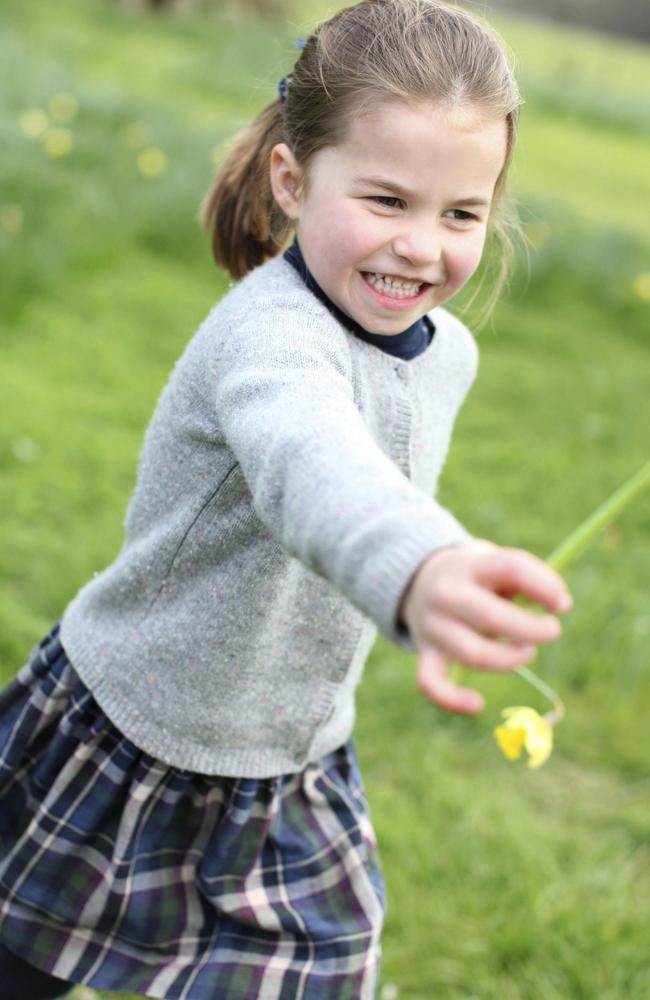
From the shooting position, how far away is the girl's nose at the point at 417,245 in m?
1.40

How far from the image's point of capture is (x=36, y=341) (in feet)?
13.9

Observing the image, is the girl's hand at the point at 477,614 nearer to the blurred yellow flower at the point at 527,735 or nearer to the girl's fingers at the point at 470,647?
the girl's fingers at the point at 470,647

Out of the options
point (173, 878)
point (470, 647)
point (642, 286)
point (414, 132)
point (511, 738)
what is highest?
point (414, 132)

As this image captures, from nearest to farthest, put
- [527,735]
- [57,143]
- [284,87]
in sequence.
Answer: [527,735]
[284,87]
[57,143]

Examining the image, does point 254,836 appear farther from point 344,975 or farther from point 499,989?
point 499,989

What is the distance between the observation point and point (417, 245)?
1405 mm

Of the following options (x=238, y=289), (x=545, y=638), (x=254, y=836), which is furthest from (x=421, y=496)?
(x=254, y=836)

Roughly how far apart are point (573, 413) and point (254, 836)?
10.9 feet

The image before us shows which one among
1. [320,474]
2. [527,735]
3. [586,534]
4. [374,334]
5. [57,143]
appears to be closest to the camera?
[320,474]

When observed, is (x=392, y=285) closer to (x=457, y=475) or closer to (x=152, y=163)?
(x=457, y=475)

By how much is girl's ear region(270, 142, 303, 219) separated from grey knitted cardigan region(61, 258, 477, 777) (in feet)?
0.27

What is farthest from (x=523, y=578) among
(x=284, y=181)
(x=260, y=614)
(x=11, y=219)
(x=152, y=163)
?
(x=152, y=163)

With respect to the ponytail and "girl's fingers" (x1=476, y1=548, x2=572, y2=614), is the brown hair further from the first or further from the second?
"girl's fingers" (x1=476, y1=548, x2=572, y2=614)

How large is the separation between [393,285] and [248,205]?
0.45 metres
